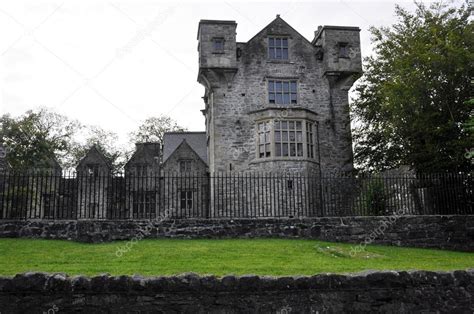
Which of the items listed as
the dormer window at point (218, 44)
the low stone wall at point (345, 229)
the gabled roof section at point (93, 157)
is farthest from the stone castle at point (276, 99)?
the gabled roof section at point (93, 157)

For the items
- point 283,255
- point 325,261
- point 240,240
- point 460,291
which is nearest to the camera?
point 460,291

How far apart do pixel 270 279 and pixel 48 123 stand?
46.1 m

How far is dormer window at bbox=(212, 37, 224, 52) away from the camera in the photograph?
3061 cm

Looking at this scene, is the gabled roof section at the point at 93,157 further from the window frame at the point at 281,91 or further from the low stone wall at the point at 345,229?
the low stone wall at the point at 345,229

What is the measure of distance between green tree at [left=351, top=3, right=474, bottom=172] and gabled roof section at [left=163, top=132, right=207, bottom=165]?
19097 mm

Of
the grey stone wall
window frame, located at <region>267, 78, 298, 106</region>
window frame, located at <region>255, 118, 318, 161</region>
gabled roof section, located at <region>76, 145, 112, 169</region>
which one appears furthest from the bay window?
gabled roof section, located at <region>76, 145, 112, 169</region>

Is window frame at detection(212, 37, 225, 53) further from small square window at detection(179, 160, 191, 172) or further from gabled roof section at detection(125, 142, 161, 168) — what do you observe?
gabled roof section at detection(125, 142, 161, 168)

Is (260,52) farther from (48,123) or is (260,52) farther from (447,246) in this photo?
(48,123)

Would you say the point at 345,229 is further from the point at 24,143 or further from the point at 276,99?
the point at 24,143

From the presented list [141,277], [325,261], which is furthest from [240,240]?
[141,277]

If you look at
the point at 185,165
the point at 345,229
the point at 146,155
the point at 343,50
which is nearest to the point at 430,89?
the point at 343,50

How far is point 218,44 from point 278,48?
4408 mm

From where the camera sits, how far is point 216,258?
536 inches

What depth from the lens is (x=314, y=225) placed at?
18594mm
